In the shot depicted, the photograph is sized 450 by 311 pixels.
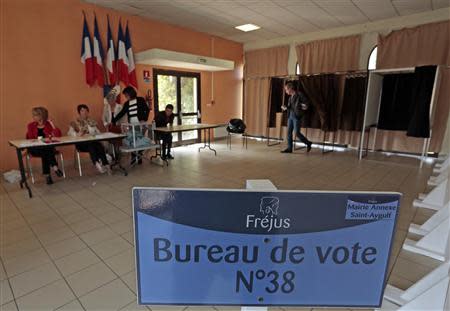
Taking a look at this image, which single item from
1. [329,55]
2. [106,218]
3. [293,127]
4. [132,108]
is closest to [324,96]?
[293,127]

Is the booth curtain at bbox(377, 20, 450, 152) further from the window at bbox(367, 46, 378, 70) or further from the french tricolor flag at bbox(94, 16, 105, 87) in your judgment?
the french tricolor flag at bbox(94, 16, 105, 87)

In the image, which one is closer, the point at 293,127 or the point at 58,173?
the point at 58,173

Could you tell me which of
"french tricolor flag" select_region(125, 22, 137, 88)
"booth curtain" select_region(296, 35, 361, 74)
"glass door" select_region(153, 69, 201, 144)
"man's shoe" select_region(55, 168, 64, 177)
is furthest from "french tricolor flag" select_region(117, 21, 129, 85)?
"booth curtain" select_region(296, 35, 361, 74)

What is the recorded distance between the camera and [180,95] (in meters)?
6.83

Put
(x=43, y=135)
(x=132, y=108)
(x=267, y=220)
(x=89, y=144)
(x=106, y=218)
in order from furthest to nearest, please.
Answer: (x=132, y=108)
(x=89, y=144)
(x=43, y=135)
(x=106, y=218)
(x=267, y=220)

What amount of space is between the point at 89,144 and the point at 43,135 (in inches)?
26.2

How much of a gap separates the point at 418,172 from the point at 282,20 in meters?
4.23

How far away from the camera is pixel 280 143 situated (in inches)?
299

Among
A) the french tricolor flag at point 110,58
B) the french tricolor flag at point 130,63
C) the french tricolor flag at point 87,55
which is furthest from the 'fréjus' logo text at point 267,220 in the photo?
the french tricolor flag at point 130,63

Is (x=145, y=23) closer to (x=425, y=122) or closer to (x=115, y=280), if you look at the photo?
(x=115, y=280)

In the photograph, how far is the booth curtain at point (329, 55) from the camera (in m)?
6.19

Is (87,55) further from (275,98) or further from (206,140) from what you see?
(275,98)

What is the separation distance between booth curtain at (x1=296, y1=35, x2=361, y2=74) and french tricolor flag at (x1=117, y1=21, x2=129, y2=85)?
14.8ft

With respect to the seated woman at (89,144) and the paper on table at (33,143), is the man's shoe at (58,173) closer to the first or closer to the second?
the seated woman at (89,144)
